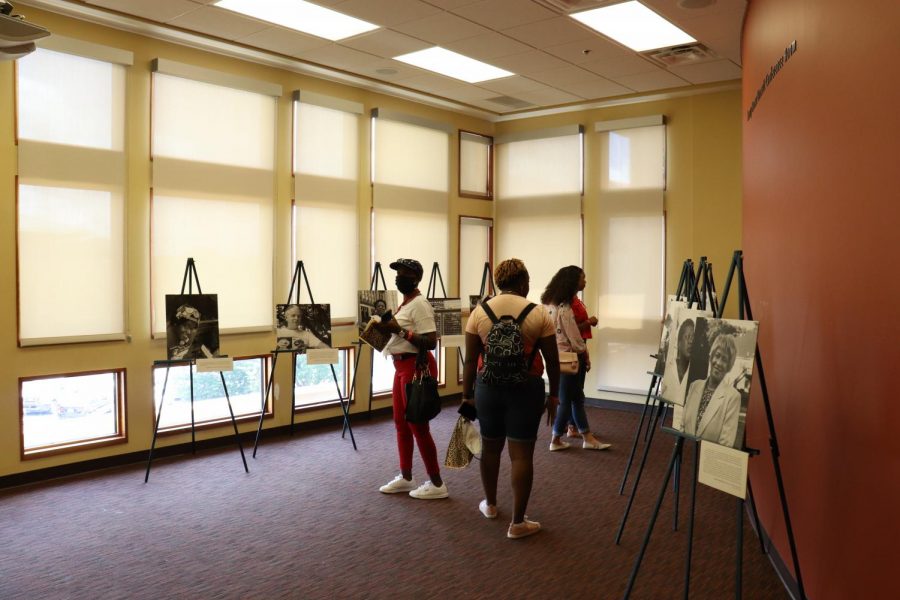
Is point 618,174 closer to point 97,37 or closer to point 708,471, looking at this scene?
point 97,37

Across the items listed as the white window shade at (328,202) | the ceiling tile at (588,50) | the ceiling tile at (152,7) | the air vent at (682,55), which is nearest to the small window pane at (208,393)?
the white window shade at (328,202)

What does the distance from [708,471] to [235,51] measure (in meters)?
5.68

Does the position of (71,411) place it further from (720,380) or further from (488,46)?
(720,380)

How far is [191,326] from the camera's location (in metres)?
5.65

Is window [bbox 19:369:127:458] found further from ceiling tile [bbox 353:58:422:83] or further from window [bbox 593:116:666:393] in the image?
window [bbox 593:116:666:393]

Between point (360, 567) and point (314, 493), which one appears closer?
point (360, 567)

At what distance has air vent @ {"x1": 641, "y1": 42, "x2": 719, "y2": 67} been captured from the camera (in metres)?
6.59

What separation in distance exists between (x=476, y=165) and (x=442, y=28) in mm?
3696

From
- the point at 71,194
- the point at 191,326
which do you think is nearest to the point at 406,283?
the point at 191,326

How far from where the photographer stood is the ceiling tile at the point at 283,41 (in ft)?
20.0

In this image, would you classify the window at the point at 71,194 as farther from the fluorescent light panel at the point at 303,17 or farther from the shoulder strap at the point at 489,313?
the shoulder strap at the point at 489,313

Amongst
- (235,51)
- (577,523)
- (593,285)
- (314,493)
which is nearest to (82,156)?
(235,51)

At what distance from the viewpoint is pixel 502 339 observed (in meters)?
3.96

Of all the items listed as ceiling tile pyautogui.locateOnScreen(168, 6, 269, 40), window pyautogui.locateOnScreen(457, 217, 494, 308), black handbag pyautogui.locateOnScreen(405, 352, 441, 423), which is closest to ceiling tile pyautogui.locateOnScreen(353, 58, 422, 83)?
ceiling tile pyautogui.locateOnScreen(168, 6, 269, 40)
